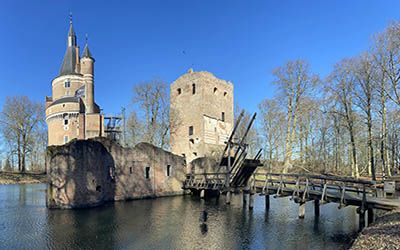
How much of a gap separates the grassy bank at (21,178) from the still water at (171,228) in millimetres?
26179

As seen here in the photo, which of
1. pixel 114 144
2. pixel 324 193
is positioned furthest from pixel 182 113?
pixel 324 193

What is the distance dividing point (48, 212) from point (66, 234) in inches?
232

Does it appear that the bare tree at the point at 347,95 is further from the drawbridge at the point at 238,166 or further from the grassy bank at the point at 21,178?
the grassy bank at the point at 21,178

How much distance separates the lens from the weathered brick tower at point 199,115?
36719 millimetres

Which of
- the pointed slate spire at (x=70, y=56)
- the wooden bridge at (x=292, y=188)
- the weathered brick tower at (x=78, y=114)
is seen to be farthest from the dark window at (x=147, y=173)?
the pointed slate spire at (x=70, y=56)

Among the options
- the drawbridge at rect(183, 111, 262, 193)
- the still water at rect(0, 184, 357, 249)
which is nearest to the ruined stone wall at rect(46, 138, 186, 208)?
the still water at rect(0, 184, 357, 249)

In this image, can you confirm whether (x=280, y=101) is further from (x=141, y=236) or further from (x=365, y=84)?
(x=141, y=236)

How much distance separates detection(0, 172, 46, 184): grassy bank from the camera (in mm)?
39963

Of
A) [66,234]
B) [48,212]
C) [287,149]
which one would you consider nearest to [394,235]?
[66,234]

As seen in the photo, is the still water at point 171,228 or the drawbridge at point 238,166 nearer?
the still water at point 171,228

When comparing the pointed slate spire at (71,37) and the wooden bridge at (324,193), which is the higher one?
the pointed slate spire at (71,37)

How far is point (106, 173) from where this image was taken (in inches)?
816

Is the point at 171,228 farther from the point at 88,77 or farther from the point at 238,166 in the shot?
the point at 88,77

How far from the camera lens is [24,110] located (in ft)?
149
